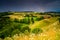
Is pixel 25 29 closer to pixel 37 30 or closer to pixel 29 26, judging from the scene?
pixel 29 26

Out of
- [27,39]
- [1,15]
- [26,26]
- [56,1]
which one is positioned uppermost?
[56,1]

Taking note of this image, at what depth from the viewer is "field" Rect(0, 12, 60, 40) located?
6.61 feet

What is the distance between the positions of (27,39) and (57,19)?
0.62 m

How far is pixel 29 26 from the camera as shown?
2125 millimetres

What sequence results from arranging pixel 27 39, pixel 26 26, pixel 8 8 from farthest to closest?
pixel 8 8, pixel 26 26, pixel 27 39

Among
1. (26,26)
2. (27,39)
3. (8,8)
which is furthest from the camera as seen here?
(8,8)

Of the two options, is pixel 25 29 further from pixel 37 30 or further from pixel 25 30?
pixel 37 30

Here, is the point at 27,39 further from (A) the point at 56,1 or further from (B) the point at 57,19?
(A) the point at 56,1

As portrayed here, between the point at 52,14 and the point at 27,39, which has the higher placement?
the point at 52,14

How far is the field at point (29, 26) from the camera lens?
202 centimetres

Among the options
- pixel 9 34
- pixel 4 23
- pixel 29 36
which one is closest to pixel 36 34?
pixel 29 36

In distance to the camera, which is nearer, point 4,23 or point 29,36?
point 29,36

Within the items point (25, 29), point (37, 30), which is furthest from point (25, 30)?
point (37, 30)

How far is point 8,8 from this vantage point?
2.27 m
